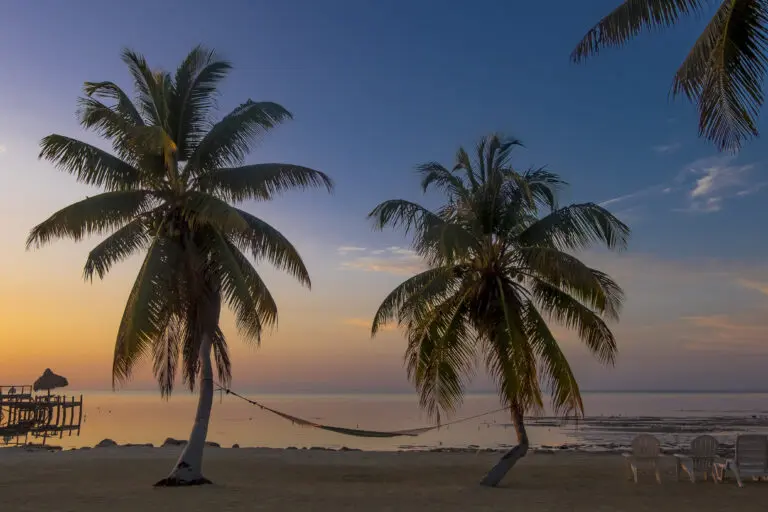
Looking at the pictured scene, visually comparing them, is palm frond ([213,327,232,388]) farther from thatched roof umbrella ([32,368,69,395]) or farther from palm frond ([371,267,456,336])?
thatched roof umbrella ([32,368,69,395])

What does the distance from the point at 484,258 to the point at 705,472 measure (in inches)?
248

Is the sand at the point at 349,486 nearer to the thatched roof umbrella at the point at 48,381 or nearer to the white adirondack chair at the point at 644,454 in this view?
the white adirondack chair at the point at 644,454

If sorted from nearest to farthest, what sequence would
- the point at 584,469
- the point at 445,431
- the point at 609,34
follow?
the point at 609,34, the point at 584,469, the point at 445,431

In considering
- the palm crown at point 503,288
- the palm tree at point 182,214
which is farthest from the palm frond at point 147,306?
the palm crown at point 503,288

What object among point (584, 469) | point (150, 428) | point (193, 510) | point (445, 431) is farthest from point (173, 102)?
point (150, 428)

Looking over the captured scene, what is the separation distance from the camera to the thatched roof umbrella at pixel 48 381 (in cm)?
4159

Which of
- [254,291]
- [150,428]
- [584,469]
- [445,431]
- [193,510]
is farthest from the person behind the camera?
[150,428]

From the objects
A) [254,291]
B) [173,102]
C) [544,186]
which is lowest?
[254,291]

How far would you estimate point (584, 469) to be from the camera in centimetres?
1641

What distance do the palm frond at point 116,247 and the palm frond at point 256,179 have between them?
1.50m

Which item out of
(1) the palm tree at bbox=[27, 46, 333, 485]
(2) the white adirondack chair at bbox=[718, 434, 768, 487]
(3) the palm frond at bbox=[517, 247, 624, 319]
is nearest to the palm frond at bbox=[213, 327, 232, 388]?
(1) the palm tree at bbox=[27, 46, 333, 485]

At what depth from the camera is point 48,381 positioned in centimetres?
4203

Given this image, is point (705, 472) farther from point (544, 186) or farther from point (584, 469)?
point (544, 186)

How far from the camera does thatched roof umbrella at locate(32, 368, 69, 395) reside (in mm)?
41594
